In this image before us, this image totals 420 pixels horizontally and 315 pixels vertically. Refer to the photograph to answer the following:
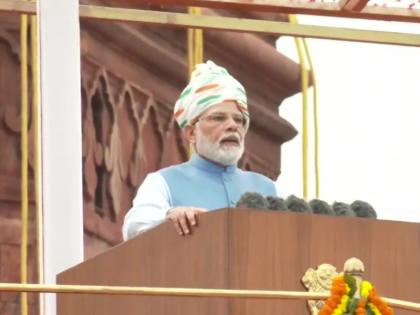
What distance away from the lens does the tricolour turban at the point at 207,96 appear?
13.0 metres

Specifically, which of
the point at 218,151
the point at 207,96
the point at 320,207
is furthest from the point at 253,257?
the point at 207,96

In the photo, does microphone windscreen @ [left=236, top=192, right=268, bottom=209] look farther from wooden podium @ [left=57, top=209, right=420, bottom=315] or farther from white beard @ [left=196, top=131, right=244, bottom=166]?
white beard @ [left=196, top=131, right=244, bottom=166]

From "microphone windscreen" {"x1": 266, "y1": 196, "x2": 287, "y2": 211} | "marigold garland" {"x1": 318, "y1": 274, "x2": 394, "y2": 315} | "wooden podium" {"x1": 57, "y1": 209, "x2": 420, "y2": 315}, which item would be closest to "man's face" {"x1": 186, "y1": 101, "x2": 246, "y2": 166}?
"wooden podium" {"x1": 57, "y1": 209, "x2": 420, "y2": 315}

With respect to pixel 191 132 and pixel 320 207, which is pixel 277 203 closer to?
pixel 320 207

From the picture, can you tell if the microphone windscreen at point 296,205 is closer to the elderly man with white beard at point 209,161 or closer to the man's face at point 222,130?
the elderly man with white beard at point 209,161

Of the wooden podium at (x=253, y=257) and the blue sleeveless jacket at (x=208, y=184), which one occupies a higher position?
the blue sleeveless jacket at (x=208, y=184)

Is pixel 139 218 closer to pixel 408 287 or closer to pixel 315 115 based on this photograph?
pixel 408 287

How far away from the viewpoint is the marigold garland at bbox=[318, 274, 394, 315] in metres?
11.3

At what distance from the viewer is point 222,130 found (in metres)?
13.0

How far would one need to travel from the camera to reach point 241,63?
59.6 ft

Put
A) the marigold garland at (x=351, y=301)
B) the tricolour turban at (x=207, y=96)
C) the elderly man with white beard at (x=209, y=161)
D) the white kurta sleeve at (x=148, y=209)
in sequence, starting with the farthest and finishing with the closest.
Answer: the tricolour turban at (x=207, y=96) < the elderly man with white beard at (x=209, y=161) < the white kurta sleeve at (x=148, y=209) < the marigold garland at (x=351, y=301)

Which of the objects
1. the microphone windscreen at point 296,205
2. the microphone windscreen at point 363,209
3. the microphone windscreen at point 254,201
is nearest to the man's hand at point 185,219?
the microphone windscreen at point 254,201

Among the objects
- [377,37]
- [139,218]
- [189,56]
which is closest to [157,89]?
[189,56]

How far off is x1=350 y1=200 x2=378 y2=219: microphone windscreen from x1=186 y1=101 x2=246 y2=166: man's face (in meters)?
0.74
